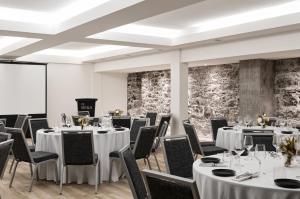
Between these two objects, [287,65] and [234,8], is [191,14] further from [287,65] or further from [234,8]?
[287,65]

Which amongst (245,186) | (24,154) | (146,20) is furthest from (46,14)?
(245,186)

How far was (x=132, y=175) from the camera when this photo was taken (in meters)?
2.90

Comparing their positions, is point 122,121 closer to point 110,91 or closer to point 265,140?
point 265,140

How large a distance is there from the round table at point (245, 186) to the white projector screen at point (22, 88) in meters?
9.47

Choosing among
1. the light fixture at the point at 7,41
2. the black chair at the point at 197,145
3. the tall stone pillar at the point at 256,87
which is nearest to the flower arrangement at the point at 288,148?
the black chair at the point at 197,145

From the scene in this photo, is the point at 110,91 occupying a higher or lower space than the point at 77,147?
higher

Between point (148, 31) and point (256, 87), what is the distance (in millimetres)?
3091

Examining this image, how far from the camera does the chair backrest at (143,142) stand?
5.42 meters

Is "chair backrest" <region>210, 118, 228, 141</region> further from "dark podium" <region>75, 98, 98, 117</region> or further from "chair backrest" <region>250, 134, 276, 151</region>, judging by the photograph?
"dark podium" <region>75, 98, 98, 117</region>

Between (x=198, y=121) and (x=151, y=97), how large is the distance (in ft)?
8.35

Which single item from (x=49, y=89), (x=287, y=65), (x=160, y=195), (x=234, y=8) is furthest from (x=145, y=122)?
(x=49, y=89)

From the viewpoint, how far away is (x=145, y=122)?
731cm

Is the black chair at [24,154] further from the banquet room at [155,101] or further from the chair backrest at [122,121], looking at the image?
the chair backrest at [122,121]

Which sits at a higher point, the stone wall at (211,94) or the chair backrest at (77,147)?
the stone wall at (211,94)
